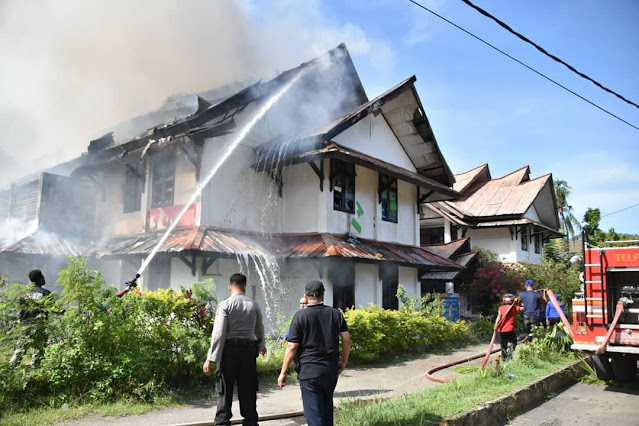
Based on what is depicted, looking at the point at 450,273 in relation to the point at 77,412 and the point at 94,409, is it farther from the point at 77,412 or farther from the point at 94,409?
the point at 77,412

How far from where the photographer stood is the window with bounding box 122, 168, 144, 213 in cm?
1539

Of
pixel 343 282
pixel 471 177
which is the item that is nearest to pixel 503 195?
pixel 471 177

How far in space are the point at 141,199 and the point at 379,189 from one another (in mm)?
8029

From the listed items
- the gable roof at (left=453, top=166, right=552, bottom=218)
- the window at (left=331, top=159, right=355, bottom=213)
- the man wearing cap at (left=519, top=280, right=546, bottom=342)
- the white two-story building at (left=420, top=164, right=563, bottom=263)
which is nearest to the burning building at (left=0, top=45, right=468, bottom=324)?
the window at (left=331, top=159, right=355, bottom=213)

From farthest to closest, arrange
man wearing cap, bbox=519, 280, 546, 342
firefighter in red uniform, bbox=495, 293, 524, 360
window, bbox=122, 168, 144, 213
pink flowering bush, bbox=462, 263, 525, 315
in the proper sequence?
1. pink flowering bush, bbox=462, 263, 525, 315
2. window, bbox=122, 168, 144, 213
3. man wearing cap, bbox=519, 280, 546, 342
4. firefighter in red uniform, bbox=495, 293, 524, 360

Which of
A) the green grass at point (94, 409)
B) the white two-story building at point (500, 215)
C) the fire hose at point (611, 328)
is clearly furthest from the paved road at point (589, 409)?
the white two-story building at point (500, 215)

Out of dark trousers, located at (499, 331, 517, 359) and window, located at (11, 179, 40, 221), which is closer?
dark trousers, located at (499, 331, 517, 359)

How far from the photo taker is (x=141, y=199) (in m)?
15.1

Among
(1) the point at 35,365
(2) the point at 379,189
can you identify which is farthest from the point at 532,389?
(2) the point at 379,189

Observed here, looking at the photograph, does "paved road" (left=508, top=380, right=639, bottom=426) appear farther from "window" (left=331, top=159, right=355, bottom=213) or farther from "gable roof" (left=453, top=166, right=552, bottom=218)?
"gable roof" (left=453, top=166, right=552, bottom=218)

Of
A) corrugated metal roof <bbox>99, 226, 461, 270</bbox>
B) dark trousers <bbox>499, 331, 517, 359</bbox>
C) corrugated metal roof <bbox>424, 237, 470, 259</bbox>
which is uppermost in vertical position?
corrugated metal roof <bbox>424, 237, 470, 259</bbox>

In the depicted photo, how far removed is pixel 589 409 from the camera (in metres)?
7.49

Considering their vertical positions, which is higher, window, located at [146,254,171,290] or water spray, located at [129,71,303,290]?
water spray, located at [129,71,303,290]

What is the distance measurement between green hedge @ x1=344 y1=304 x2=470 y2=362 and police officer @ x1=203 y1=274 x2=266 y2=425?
18.8 ft
